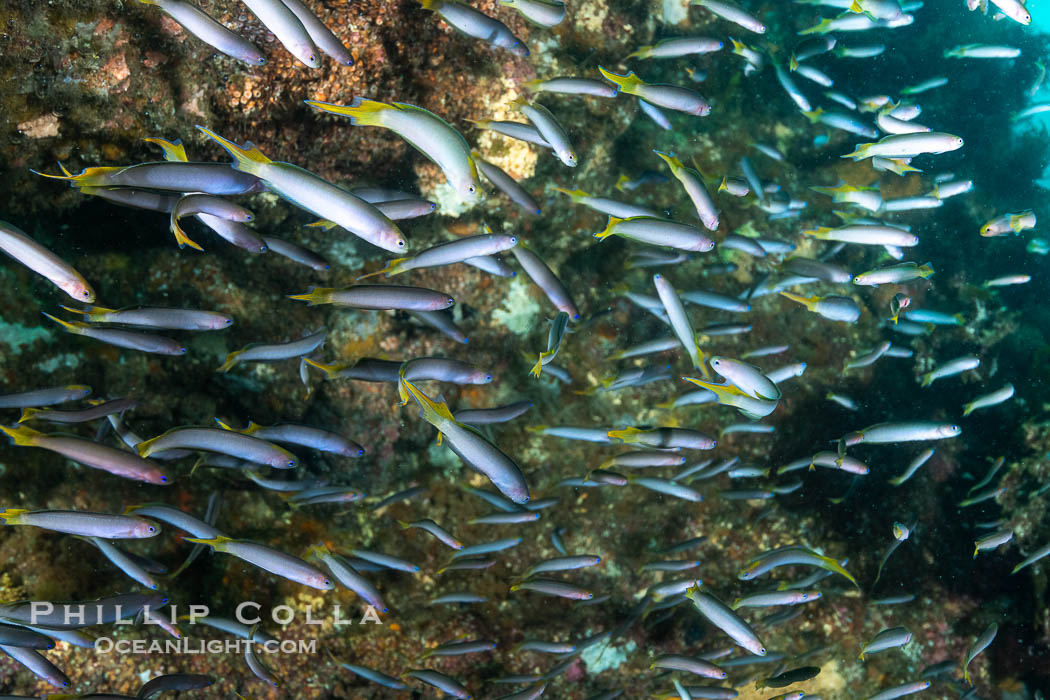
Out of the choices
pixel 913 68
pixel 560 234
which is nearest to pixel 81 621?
pixel 560 234

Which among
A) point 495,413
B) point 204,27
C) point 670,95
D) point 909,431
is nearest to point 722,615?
point 495,413

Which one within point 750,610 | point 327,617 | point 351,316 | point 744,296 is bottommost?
point 750,610

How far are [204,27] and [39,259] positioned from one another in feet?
5.16

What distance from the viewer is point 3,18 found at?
355 cm

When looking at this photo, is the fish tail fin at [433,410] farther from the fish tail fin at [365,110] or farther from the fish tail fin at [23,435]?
the fish tail fin at [23,435]

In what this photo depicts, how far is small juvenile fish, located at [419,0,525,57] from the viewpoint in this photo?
369 cm

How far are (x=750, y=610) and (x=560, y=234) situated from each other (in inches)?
193

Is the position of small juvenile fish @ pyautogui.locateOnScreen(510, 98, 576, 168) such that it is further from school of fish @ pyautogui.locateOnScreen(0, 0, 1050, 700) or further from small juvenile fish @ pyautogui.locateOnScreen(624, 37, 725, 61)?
small juvenile fish @ pyautogui.locateOnScreen(624, 37, 725, 61)

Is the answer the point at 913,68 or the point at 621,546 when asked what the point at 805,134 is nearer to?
the point at 913,68

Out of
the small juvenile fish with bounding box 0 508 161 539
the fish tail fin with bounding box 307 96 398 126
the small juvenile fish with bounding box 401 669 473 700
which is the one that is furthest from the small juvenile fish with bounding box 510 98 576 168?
the small juvenile fish with bounding box 401 669 473 700

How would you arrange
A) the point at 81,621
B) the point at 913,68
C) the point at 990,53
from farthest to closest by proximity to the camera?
the point at 913,68, the point at 990,53, the point at 81,621

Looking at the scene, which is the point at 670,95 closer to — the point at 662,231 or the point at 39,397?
the point at 662,231

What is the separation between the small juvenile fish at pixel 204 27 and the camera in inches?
118

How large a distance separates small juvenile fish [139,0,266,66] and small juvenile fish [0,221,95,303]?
1.43 metres
